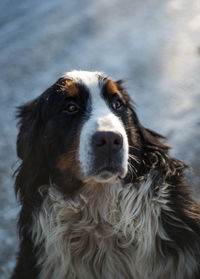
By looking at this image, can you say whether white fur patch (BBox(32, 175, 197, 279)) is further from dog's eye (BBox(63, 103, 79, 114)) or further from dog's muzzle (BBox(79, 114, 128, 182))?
dog's eye (BBox(63, 103, 79, 114))

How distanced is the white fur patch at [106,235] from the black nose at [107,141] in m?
0.47

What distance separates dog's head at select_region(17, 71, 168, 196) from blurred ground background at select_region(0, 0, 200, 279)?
1.23 meters

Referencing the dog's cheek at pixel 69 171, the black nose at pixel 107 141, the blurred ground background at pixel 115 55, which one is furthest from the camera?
the blurred ground background at pixel 115 55

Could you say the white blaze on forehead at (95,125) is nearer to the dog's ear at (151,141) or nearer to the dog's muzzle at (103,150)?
the dog's muzzle at (103,150)

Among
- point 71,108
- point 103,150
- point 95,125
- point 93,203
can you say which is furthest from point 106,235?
point 71,108

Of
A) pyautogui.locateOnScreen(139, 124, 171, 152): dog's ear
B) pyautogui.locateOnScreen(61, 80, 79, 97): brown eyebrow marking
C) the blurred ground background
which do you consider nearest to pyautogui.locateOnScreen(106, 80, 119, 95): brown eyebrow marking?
pyautogui.locateOnScreen(61, 80, 79, 97): brown eyebrow marking

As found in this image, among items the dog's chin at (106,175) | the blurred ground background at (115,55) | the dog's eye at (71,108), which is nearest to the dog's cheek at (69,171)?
the dog's chin at (106,175)

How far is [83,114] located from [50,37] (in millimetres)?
3878

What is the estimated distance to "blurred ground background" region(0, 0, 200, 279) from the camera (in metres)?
5.25

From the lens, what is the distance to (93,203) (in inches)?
128

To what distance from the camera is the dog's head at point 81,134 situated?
2924 mm

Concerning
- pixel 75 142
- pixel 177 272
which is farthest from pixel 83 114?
pixel 177 272

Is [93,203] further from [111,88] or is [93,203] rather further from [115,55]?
[115,55]

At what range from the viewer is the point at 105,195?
327 cm
